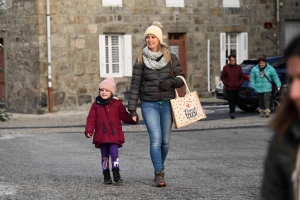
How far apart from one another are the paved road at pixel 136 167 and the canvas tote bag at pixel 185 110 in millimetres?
667

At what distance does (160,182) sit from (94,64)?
17064mm

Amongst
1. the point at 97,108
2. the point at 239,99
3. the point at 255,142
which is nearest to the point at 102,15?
the point at 239,99

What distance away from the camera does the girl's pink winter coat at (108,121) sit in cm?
962

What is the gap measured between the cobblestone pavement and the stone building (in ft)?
3.74

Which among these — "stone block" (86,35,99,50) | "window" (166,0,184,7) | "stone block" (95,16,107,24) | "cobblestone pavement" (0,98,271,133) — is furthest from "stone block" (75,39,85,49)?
"window" (166,0,184,7)

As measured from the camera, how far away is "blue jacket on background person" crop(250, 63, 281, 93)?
2033 centimetres

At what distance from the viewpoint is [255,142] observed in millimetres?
14820

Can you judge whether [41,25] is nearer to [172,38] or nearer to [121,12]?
[121,12]

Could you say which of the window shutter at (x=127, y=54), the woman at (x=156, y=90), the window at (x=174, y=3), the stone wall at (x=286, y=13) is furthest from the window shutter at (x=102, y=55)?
the woman at (x=156, y=90)

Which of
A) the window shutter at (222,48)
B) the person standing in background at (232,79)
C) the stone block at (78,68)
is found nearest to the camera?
the person standing in background at (232,79)

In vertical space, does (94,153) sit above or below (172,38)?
below

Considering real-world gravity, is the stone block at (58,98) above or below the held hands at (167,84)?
below

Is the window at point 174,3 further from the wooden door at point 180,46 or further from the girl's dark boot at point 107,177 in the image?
the girl's dark boot at point 107,177

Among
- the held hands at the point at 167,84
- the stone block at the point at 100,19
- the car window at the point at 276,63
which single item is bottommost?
the car window at the point at 276,63
